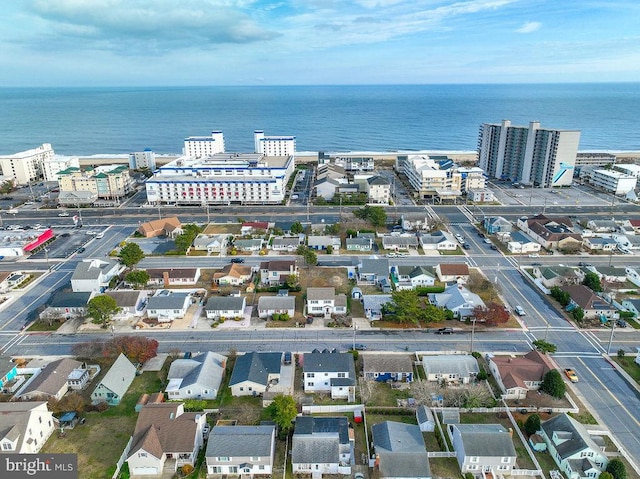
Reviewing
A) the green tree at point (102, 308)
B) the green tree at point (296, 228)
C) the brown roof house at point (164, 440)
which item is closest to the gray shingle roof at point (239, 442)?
the brown roof house at point (164, 440)

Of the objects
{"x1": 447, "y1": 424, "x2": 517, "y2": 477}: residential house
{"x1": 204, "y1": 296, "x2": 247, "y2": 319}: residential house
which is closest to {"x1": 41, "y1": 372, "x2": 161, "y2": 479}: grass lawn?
{"x1": 204, "y1": 296, "x2": 247, "y2": 319}: residential house

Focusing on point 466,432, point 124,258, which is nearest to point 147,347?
point 124,258

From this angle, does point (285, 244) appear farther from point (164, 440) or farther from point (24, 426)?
point (24, 426)

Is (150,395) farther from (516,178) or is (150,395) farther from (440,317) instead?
(516,178)

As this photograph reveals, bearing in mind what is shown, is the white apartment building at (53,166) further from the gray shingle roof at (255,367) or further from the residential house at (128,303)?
the gray shingle roof at (255,367)

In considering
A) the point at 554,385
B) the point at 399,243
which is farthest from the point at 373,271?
the point at 554,385

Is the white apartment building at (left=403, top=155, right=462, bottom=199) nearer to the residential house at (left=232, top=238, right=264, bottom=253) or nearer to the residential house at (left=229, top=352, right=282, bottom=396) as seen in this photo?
the residential house at (left=232, top=238, right=264, bottom=253)
